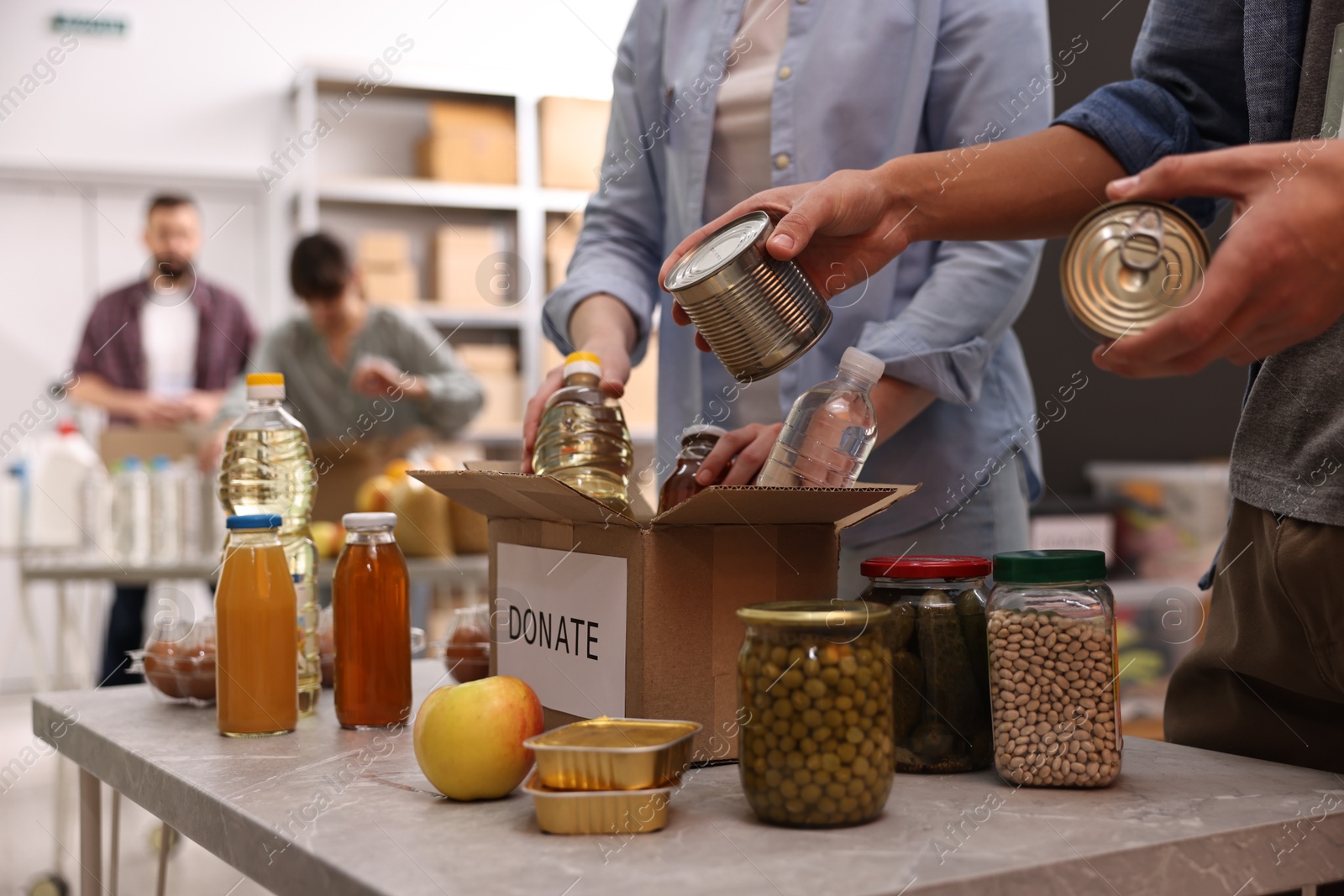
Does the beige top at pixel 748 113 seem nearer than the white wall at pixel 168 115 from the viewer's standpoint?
Yes

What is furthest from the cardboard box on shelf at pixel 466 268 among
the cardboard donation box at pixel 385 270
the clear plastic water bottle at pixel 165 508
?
the clear plastic water bottle at pixel 165 508

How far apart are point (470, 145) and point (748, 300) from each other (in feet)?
14.5

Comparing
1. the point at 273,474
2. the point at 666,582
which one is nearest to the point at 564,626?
the point at 666,582

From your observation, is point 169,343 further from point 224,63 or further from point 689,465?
point 689,465

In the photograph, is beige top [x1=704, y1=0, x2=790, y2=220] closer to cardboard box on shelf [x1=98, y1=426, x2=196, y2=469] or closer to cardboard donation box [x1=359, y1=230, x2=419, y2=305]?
cardboard box on shelf [x1=98, y1=426, x2=196, y2=469]

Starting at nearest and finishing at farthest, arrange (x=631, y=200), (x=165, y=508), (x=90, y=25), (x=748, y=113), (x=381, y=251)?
1. (x=748, y=113)
2. (x=631, y=200)
3. (x=165, y=508)
4. (x=381, y=251)
5. (x=90, y=25)

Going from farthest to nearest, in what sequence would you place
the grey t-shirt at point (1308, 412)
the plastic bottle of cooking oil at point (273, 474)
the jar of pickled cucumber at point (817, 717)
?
the plastic bottle of cooking oil at point (273, 474) → the grey t-shirt at point (1308, 412) → the jar of pickled cucumber at point (817, 717)

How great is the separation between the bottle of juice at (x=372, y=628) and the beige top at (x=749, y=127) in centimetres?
47

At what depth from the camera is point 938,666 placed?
888 millimetres

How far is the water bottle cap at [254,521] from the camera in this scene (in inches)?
40.8

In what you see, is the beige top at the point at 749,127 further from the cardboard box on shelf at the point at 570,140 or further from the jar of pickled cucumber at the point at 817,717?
the cardboard box on shelf at the point at 570,140

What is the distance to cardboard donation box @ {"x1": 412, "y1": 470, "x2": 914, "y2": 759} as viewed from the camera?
35.4 inches

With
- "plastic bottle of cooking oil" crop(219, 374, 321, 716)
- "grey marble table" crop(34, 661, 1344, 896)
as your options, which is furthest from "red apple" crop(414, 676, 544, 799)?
"plastic bottle of cooking oil" crop(219, 374, 321, 716)

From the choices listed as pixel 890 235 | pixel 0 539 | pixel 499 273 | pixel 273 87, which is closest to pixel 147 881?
pixel 0 539
